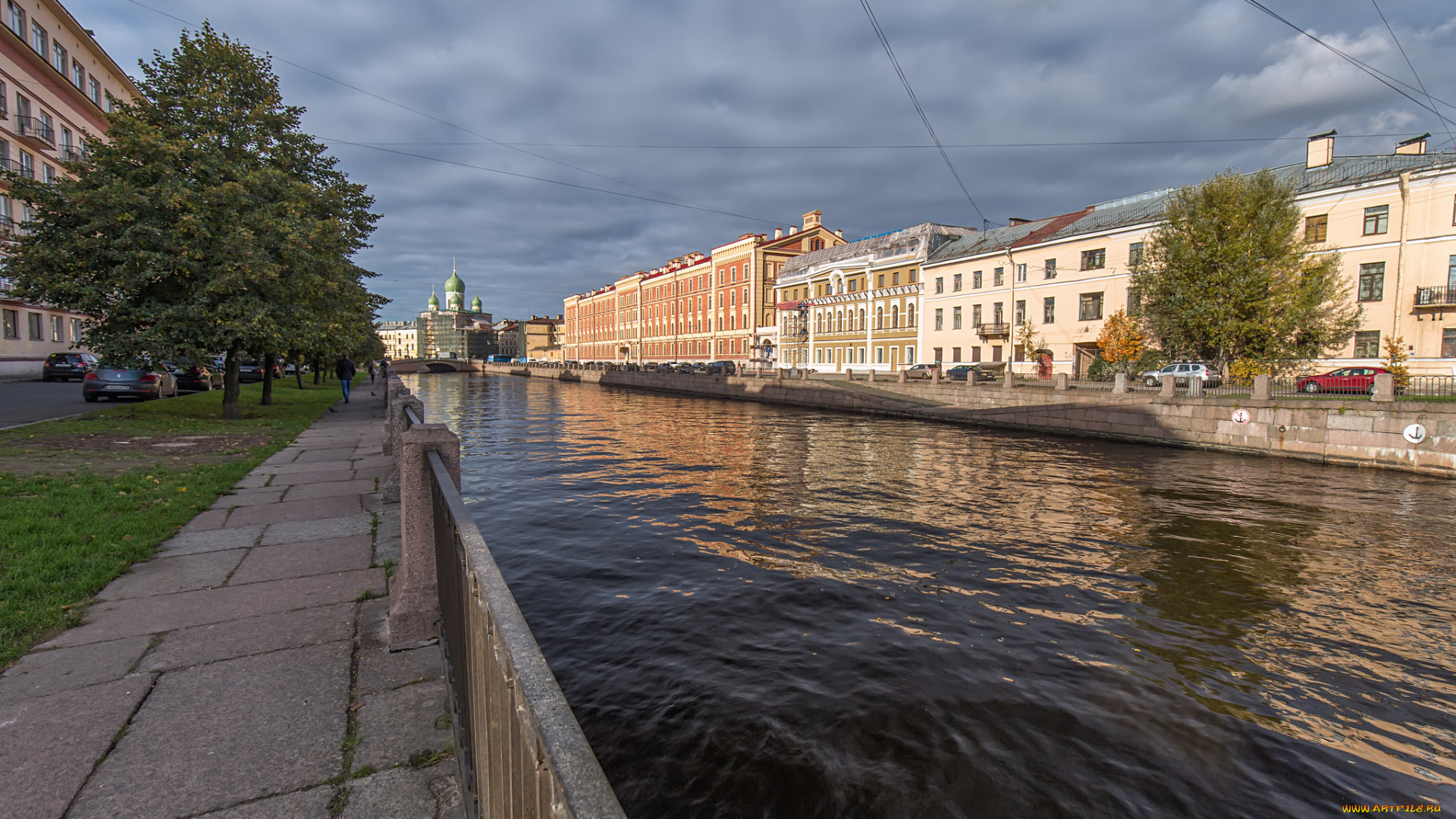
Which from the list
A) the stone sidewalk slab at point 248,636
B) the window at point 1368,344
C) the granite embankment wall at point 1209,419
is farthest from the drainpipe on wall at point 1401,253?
the stone sidewalk slab at point 248,636

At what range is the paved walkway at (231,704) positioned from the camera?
2.51 metres

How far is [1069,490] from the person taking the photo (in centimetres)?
1248

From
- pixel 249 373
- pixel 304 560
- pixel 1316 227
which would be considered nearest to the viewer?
pixel 304 560

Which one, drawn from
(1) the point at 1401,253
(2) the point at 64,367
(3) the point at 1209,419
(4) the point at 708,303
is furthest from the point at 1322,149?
(2) the point at 64,367

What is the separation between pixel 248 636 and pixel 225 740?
1293mm

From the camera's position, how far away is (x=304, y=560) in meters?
5.46

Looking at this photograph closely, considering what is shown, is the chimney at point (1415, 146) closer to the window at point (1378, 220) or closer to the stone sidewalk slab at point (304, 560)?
the window at point (1378, 220)

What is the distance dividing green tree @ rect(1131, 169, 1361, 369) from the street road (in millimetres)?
37095

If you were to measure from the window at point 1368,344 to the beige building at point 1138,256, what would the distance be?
0.14 ft

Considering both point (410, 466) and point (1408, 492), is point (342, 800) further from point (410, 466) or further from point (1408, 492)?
point (1408, 492)

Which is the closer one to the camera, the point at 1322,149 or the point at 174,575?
the point at 174,575

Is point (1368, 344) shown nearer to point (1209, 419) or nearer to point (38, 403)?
point (1209, 419)

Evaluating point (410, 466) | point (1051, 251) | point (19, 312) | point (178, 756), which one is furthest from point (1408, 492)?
point (19, 312)

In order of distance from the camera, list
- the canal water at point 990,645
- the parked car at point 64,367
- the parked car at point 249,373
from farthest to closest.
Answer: the parked car at point 249,373 → the parked car at point 64,367 → the canal water at point 990,645
